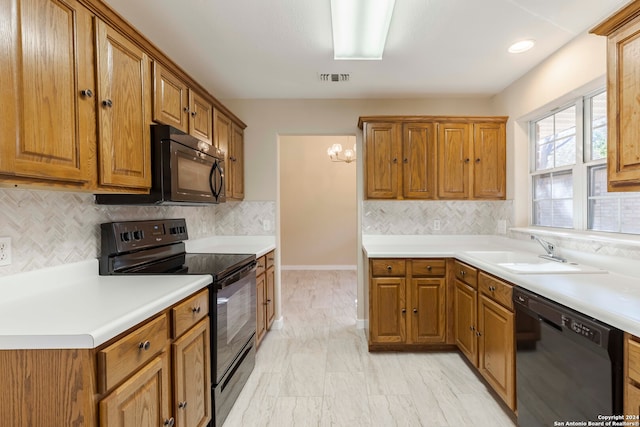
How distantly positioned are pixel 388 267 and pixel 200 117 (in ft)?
6.39

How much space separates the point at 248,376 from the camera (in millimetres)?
2322

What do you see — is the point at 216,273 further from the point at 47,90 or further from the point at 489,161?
the point at 489,161

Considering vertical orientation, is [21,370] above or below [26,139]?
below

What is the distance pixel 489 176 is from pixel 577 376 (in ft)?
6.77

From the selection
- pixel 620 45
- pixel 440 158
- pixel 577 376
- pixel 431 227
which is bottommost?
pixel 577 376

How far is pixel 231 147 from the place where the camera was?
9.57 ft

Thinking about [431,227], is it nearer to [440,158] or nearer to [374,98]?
[440,158]

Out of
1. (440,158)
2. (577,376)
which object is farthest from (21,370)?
(440,158)

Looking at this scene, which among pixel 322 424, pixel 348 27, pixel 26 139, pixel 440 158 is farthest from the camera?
pixel 440 158

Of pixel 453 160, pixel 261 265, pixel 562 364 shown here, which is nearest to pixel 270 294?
pixel 261 265

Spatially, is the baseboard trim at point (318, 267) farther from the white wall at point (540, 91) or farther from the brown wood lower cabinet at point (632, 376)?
the brown wood lower cabinet at point (632, 376)

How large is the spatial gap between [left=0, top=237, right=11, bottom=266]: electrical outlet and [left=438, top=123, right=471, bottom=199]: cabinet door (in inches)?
118

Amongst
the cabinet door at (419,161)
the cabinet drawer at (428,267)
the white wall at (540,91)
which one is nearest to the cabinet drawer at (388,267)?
the cabinet drawer at (428,267)

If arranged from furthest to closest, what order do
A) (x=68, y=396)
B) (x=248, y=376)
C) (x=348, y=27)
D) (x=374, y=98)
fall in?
(x=374, y=98), (x=248, y=376), (x=348, y=27), (x=68, y=396)
